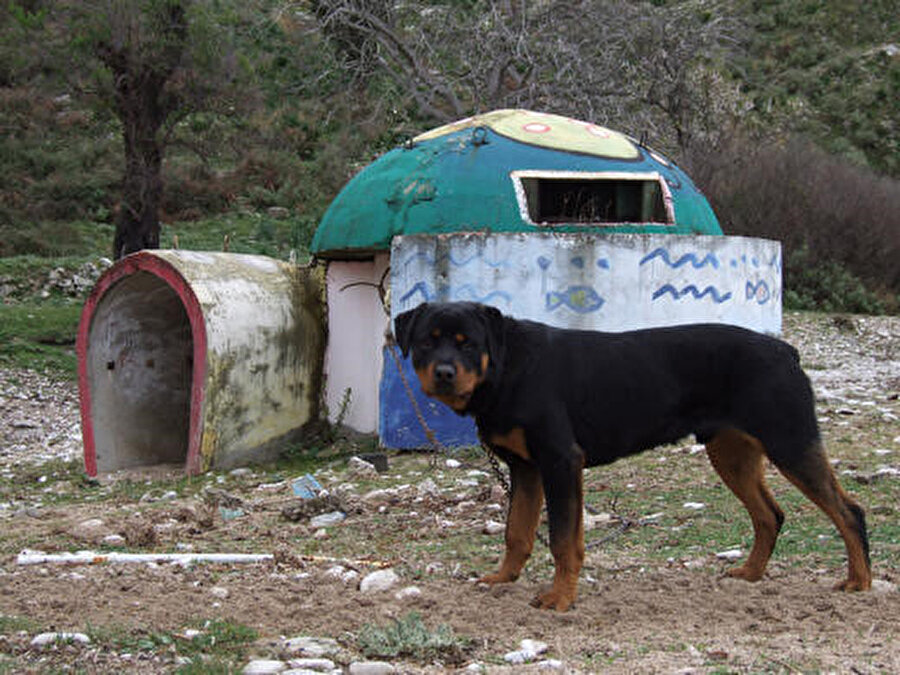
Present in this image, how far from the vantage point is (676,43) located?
25.5 meters

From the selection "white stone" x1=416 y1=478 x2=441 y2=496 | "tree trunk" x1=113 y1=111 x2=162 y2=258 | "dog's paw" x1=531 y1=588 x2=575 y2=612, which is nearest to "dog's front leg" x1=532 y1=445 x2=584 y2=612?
"dog's paw" x1=531 y1=588 x2=575 y2=612

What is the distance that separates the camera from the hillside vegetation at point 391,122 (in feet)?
70.4

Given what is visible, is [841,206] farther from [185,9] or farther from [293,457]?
[293,457]

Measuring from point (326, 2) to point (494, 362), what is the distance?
63.8 ft

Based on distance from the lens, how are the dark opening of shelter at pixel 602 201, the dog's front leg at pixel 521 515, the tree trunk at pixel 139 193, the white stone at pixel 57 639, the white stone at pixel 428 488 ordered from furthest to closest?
the tree trunk at pixel 139 193, the dark opening of shelter at pixel 602 201, the white stone at pixel 428 488, the dog's front leg at pixel 521 515, the white stone at pixel 57 639

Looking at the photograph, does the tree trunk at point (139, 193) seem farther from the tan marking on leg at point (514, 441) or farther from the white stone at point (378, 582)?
the tan marking on leg at point (514, 441)

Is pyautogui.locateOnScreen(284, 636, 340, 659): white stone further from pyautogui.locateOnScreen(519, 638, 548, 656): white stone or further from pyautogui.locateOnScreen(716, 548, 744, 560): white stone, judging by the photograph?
pyautogui.locateOnScreen(716, 548, 744, 560): white stone

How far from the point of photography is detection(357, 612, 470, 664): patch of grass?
416cm

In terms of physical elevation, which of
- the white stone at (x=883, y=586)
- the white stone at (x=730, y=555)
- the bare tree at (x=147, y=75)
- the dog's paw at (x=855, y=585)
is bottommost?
the white stone at (x=730, y=555)

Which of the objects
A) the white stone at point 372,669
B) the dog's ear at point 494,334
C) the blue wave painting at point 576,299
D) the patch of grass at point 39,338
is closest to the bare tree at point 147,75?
the patch of grass at point 39,338

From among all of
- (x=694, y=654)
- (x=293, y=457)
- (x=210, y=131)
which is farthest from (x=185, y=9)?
(x=694, y=654)

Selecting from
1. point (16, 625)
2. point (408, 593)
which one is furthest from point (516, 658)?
point (16, 625)

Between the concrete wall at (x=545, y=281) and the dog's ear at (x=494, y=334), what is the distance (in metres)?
4.88

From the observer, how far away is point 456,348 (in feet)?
15.8
